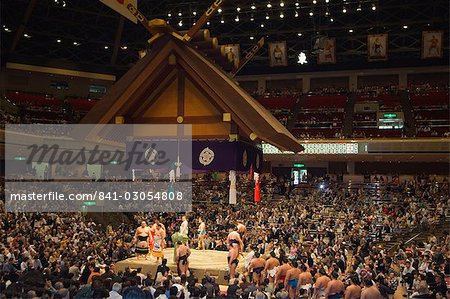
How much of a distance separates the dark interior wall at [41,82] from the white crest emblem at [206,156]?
63.6 ft

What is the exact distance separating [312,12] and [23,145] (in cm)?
1301

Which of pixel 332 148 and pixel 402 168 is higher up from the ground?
pixel 332 148

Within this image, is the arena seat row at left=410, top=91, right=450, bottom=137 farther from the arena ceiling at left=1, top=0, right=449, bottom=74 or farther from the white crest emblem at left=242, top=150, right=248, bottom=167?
the white crest emblem at left=242, top=150, right=248, bottom=167

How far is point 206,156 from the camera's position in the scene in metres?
7.36

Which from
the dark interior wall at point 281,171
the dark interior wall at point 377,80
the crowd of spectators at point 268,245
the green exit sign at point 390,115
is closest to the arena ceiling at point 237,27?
the dark interior wall at point 377,80

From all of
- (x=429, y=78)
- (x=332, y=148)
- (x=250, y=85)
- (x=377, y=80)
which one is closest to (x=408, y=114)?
(x=429, y=78)

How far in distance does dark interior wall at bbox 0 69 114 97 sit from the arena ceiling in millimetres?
880

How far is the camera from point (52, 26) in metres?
24.2

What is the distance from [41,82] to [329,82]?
15853 millimetres

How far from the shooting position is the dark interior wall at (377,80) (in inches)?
1033

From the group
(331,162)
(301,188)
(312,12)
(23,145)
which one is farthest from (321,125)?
(23,145)

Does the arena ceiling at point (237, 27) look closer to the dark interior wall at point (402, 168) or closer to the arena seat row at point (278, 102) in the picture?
the arena seat row at point (278, 102)

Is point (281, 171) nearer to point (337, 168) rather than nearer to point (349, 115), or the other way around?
point (337, 168)

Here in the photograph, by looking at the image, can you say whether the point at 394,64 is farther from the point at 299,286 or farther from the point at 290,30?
the point at 299,286
